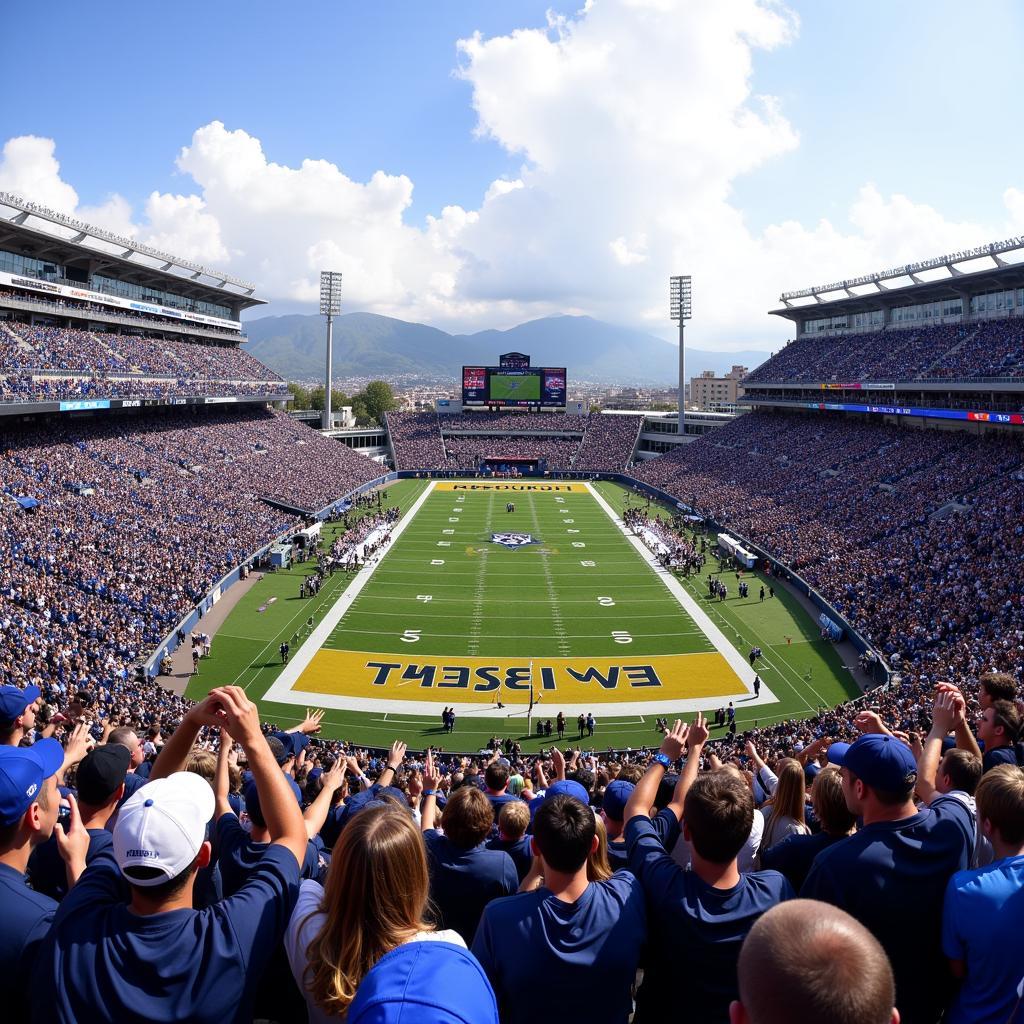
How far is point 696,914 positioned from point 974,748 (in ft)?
9.61

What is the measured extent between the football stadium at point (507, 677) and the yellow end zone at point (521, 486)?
67 centimetres

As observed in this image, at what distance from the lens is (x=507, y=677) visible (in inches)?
939

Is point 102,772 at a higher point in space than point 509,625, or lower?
higher

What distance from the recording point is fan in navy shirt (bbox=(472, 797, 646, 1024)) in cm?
278

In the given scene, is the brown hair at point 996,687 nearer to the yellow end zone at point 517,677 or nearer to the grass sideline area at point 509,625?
the grass sideline area at point 509,625

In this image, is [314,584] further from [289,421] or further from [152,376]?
[289,421]

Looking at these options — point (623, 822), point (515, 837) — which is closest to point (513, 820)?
point (515, 837)

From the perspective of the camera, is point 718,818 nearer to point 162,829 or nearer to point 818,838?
point 818,838

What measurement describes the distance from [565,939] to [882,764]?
1708 millimetres

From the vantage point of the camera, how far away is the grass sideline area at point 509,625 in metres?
21.0

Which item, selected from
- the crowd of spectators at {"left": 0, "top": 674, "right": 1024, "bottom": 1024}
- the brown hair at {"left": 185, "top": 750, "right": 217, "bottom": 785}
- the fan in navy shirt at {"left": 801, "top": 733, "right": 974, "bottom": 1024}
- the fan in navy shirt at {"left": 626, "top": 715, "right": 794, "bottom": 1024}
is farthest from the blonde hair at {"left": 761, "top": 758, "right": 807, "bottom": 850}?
the brown hair at {"left": 185, "top": 750, "right": 217, "bottom": 785}

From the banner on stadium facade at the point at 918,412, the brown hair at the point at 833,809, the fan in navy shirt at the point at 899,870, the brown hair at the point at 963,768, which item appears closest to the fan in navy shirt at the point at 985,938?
the fan in navy shirt at the point at 899,870

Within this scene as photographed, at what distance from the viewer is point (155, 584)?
2720 cm


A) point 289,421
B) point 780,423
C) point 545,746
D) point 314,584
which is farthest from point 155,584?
point 780,423
